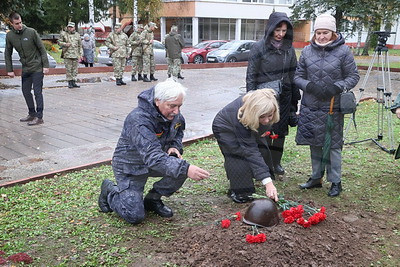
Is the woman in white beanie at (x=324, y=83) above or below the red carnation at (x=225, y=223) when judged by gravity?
above

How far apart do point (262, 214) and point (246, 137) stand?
79 centimetres

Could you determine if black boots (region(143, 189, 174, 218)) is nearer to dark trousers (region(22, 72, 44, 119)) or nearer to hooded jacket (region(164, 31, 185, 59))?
dark trousers (region(22, 72, 44, 119))

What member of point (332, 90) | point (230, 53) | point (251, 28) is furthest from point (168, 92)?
point (251, 28)

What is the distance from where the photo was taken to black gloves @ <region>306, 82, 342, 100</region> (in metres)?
4.16

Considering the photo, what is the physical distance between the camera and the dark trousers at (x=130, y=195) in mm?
3682

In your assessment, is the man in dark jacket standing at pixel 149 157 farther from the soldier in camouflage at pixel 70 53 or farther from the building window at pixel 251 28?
the building window at pixel 251 28

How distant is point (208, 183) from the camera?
492 cm

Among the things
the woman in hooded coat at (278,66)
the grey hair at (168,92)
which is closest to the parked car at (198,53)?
the woman in hooded coat at (278,66)

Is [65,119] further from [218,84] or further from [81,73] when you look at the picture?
[81,73]

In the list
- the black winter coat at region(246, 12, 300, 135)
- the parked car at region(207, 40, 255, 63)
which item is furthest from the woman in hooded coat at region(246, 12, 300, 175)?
the parked car at region(207, 40, 255, 63)

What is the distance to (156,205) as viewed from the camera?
13.1 feet

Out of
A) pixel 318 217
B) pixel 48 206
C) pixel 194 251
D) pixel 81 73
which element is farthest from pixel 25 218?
pixel 81 73

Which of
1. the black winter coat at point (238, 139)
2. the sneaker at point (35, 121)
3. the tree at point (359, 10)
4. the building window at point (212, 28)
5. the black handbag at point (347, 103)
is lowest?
the sneaker at point (35, 121)

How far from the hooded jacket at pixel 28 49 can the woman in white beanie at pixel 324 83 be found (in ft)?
17.0
